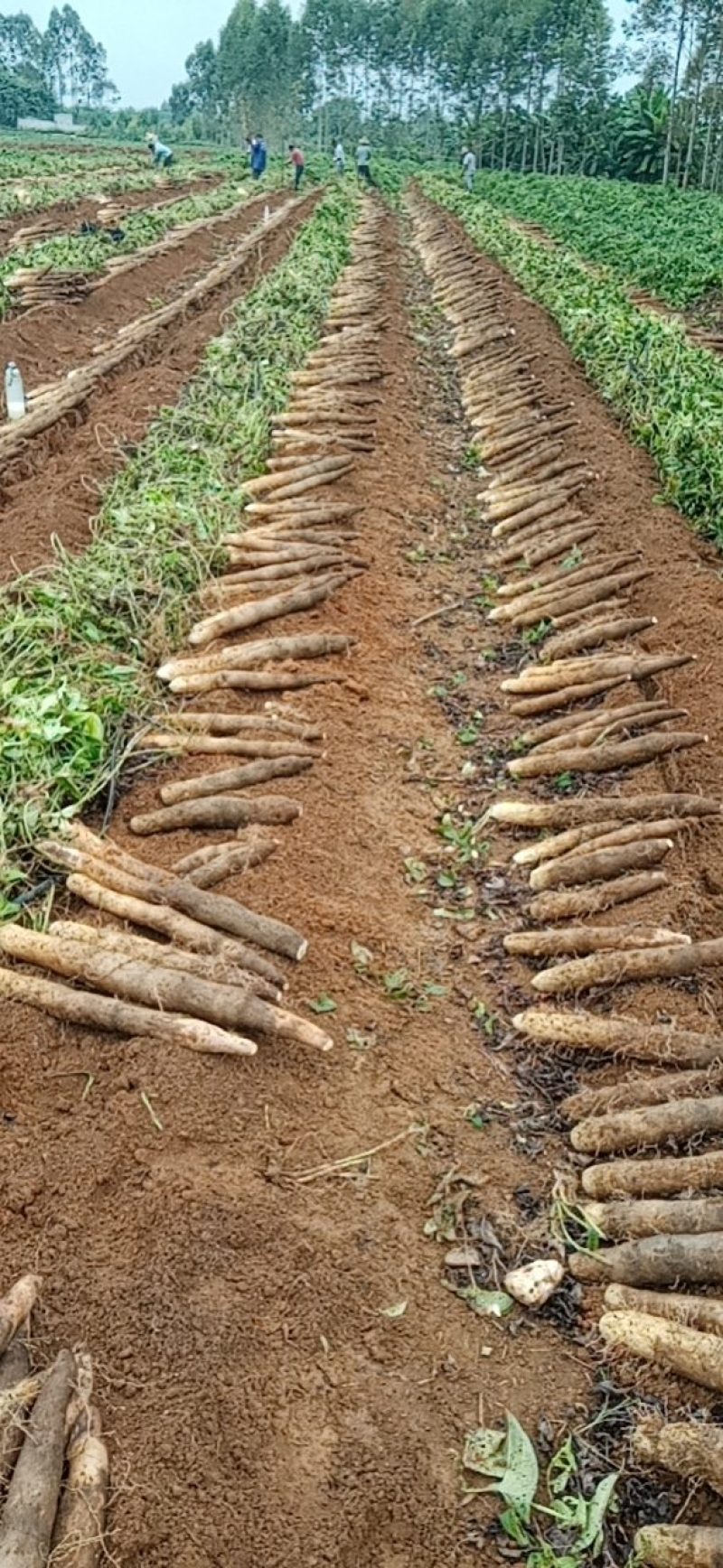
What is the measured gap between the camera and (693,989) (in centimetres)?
468

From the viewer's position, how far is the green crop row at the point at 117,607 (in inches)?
212

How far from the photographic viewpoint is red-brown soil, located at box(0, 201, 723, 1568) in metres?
3.03

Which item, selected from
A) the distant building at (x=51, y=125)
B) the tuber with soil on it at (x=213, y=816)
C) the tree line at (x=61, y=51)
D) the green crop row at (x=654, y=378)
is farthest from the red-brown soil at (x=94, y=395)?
the tree line at (x=61, y=51)

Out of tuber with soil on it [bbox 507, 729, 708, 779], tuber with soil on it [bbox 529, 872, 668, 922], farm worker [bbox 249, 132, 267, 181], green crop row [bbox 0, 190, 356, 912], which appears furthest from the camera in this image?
farm worker [bbox 249, 132, 267, 181]

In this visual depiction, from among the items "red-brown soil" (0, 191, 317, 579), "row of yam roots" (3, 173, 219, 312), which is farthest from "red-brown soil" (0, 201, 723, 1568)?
"row of yam roots" (3, 173, 219, 312)

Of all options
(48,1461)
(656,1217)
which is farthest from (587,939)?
(48,1461)

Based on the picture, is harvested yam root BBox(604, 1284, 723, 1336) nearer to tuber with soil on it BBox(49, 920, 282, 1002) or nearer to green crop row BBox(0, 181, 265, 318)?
tuber with soil on it BBox(49, 920, 282, 1002)

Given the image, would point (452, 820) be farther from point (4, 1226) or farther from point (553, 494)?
point (553, 494)

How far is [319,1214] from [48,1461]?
1.09 meters

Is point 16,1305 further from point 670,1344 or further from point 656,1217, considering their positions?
point 656,1217

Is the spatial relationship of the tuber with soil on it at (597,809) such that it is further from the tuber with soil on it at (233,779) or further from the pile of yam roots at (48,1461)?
the pile of yam roots at (48,1461)

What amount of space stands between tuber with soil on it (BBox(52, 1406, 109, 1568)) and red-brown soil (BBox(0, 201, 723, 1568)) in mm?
58

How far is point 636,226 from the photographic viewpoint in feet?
89.6

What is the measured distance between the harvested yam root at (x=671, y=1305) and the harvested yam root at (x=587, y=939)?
150cm
